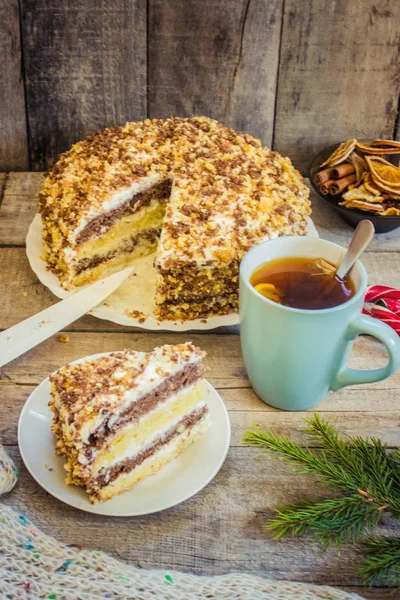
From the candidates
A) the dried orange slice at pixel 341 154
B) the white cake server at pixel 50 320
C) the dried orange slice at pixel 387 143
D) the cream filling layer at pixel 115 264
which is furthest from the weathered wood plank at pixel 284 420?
the dried orange slice at pixel 387 143

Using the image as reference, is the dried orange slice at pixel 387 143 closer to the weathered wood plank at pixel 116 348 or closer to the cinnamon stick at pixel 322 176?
the cinnamon stick at pixel 322 176

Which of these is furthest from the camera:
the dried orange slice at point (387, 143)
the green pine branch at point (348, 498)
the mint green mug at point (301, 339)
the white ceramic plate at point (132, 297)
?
the dried orange slice at point (387, 143)

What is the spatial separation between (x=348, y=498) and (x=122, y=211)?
1.24 m

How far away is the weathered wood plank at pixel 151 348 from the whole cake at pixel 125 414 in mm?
272

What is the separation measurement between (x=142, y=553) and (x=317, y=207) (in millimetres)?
1572

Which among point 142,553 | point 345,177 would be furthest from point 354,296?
point 345,177

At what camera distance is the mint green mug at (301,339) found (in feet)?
5.63

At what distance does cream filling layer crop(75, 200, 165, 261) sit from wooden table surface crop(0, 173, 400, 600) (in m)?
0.22

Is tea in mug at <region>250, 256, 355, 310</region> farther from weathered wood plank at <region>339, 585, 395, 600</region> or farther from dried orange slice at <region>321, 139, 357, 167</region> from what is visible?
dried orange slice at <region>321, 139, 357, 167</region>

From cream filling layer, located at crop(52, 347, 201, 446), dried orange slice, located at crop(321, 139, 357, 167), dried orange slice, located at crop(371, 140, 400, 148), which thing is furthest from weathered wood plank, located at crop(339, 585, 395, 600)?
dried orange slice, located at crop(371, 140, 400, 148)

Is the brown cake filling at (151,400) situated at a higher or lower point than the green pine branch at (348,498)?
higher

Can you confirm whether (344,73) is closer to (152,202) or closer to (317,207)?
(317,207)

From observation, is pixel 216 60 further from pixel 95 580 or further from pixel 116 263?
pixel 95 580

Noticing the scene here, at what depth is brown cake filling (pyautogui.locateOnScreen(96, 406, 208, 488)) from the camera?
1.62 m
